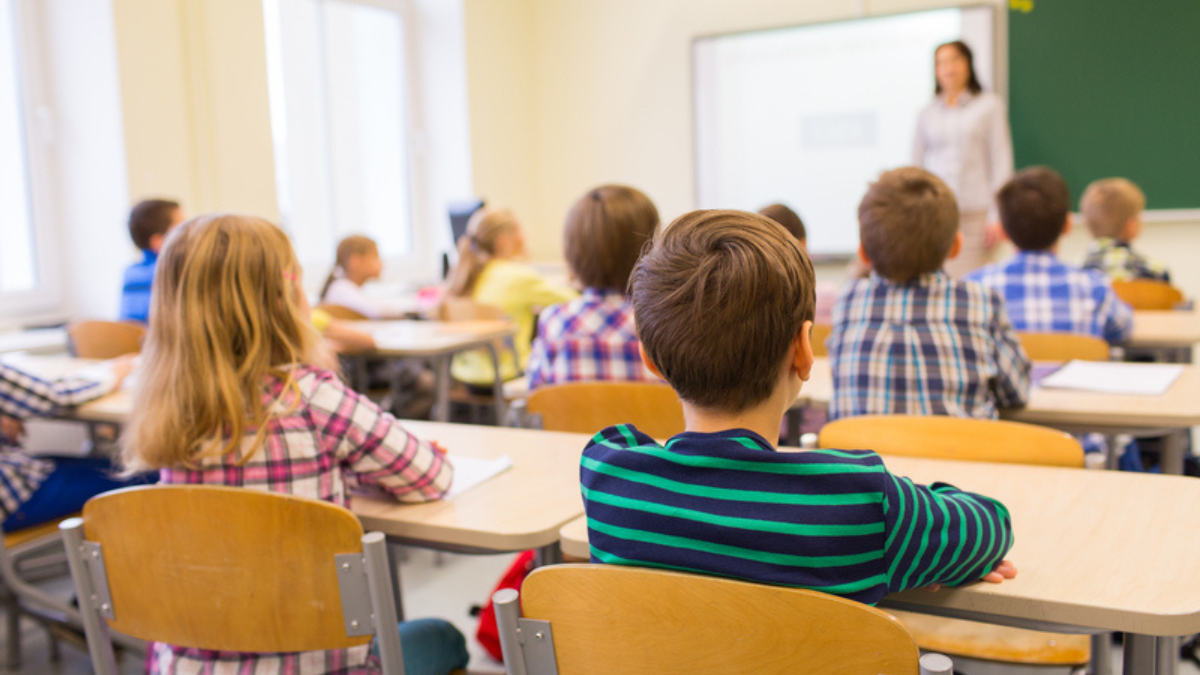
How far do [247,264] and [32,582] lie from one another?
2049 millimetres

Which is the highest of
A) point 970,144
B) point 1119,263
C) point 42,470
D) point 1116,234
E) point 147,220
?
point 970,144

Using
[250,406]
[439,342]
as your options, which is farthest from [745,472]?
[439,342]

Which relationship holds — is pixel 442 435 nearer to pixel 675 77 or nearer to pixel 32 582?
pixel 32 582

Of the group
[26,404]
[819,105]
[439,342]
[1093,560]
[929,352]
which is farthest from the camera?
[819,105]

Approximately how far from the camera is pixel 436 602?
2.79m

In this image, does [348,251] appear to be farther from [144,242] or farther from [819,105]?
[819,105]

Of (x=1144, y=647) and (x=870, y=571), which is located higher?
(x=870, y=571)

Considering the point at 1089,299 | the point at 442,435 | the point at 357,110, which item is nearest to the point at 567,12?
the point at 357,110

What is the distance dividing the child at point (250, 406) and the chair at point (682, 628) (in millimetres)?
562

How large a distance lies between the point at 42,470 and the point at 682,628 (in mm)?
2126

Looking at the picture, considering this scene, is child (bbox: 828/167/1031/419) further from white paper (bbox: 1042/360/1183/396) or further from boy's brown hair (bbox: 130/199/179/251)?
boy's brown hair (bbox: 130/199/179/251)

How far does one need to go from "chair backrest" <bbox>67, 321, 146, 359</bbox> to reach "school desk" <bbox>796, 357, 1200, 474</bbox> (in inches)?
97.9

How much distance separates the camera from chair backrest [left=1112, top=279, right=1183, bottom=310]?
3.55 meters

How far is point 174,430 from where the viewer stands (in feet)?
4.61
